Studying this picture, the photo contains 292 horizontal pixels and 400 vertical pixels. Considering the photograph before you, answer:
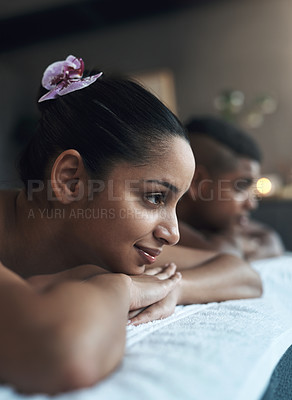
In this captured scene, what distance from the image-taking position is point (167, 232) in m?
0.74

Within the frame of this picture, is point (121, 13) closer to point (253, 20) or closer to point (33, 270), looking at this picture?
point (253, 20)

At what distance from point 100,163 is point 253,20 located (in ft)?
10.6

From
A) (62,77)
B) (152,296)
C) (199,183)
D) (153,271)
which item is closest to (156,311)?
(152,296)

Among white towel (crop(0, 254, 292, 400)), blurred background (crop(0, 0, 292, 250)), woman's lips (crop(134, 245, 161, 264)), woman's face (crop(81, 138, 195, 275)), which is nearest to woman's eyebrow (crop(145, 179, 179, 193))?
woman's face (crop(81, 138, 195, 275))

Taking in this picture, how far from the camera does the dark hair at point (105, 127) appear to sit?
2.43 ft

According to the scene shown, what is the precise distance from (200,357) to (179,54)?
3.60 meters

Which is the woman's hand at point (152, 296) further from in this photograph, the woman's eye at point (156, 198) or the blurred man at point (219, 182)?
the blurred man at point (219, 182)

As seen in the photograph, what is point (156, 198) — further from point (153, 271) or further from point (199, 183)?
point (199, 183)

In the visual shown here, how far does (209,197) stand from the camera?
147 cm

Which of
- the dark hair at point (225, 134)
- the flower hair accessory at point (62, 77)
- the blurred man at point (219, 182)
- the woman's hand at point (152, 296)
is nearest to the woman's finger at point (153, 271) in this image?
the woman's hand at point (152, 296)

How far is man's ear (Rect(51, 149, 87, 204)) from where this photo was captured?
744 mm

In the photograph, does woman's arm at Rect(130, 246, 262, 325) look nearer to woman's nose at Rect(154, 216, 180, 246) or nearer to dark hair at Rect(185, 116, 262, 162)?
woman's nose at Rect(154, 216, 180, 246)

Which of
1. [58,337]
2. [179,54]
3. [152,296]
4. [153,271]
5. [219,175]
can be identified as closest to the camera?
[58,337]

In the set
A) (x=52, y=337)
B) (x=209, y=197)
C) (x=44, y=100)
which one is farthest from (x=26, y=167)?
(x=209, y=197)
